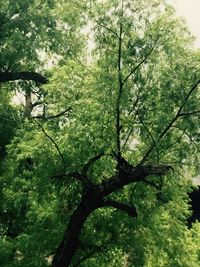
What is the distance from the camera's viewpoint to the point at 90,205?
13.3m

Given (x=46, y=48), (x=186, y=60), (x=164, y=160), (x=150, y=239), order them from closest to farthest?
(x=186, y=60) → (x=164, y=160) → (x=150, y=239) → (x=46, y=48)

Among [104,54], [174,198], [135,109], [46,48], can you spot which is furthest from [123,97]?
[46,48]

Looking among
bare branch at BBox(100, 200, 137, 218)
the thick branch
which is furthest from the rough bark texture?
the thick branch

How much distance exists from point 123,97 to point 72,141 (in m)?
2.14

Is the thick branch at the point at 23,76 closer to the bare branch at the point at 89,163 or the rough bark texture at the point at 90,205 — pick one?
the bare branch at the point at 89,163

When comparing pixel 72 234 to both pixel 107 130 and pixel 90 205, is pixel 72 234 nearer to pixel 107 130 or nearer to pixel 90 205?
pixel 90 205

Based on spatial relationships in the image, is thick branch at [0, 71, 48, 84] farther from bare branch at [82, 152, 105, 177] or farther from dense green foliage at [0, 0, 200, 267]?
bare branch at [82, 152, 105, 177]

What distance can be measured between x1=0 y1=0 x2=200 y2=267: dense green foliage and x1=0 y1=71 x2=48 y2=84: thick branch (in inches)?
20.3

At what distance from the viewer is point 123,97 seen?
12141mm

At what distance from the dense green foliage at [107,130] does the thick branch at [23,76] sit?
0.52 meters

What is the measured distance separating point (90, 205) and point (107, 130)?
237cm

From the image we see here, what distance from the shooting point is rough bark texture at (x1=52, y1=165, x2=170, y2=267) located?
12820mm

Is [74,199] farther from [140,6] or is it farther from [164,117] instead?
[140,6]

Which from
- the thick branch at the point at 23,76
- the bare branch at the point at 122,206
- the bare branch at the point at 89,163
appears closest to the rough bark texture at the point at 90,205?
the bare branch at the point at 122,206
